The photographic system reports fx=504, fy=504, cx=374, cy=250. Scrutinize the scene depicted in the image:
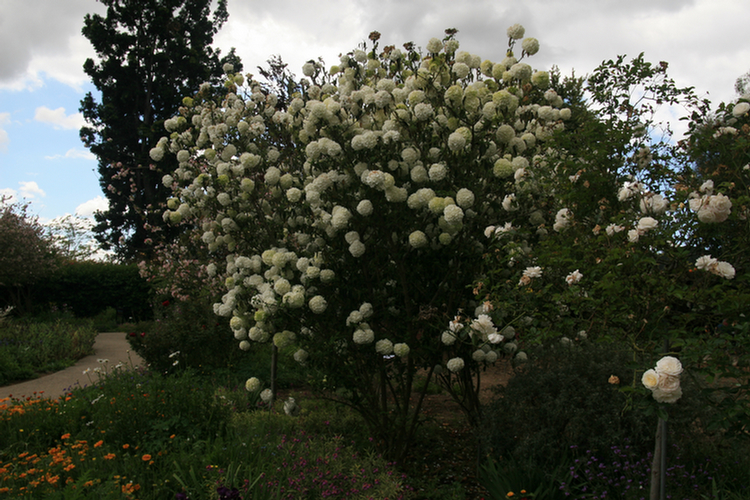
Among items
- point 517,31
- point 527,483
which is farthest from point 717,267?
point 517,31

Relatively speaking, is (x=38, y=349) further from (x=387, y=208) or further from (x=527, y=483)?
(x=527, y=483)

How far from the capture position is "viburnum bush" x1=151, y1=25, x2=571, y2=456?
3.41 metres

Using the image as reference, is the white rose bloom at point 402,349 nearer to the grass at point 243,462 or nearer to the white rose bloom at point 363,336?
the white rose bloom at point 363,336

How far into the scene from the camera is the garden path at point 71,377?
657 centimetres

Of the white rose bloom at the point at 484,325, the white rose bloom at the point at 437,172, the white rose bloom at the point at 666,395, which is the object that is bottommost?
the white rose bloom at the point at 666,395

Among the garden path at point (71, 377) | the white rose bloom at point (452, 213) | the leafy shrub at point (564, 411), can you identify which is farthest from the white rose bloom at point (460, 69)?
the garden path at point (71, 377)

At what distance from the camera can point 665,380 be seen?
6.81 feet

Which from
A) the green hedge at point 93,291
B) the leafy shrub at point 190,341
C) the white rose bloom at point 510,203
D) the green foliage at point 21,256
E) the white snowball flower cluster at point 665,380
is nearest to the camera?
the white snowball flower cluster at point 665,380

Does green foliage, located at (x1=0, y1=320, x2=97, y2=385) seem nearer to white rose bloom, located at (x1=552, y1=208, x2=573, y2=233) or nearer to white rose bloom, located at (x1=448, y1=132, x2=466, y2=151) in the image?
white rose bloom, located at (x1=448, y1=132, x2=466, y2=151)

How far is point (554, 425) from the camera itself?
3.46m

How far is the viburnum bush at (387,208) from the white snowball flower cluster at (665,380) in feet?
3.13

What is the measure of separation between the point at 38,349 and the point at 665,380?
30.8ft

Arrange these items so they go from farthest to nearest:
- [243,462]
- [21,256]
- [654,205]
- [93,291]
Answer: [93,291]
[21,256]
[243,462]
[654,205]

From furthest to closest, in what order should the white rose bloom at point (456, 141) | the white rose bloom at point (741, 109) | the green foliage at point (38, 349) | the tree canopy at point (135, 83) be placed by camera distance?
1. the tree canopy at point (135, 83)
2. the green foliage at point (38, 349)
3. the white rose bloom at point (456, 141)
4. the white rose bloom at point (741, 109)
